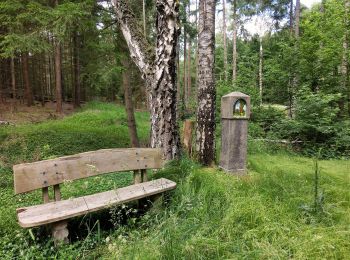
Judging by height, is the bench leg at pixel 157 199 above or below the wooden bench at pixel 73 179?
below

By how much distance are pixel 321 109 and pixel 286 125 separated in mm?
1195

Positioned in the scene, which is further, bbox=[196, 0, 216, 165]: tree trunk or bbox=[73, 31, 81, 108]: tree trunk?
bbox=[73, 31, 81, 108]: tree trunk

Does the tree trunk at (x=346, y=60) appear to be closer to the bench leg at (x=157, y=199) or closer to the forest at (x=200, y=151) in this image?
the forest at (x=200, y=151)

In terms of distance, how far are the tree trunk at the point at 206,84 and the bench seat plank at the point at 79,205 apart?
1622mm

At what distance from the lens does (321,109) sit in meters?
9.05

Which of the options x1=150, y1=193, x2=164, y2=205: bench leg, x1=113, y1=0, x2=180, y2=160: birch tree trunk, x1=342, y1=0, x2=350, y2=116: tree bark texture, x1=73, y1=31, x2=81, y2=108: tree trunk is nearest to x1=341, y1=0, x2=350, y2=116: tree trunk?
x1=342, y1=0, x2=350, y2=116: tree bark texture

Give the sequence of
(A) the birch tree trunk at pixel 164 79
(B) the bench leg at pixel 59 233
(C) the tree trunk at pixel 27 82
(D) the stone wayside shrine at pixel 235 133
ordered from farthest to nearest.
→ (C) the tree trunk at pixel 27 82 < (D) the stone wayside shrine at pixel 235 133 < (A) the birch tree trunk at pixel 164 79 < (B) the bench leg at pixel 59 233

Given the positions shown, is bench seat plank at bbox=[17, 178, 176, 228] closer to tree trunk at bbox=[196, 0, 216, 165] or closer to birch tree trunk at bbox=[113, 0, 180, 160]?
birch tree trunk at bbox=[113, 0, 180, 160]

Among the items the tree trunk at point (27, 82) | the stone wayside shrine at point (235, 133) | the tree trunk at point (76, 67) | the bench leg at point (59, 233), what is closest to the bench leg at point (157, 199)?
the bench leg at point (59, 233)

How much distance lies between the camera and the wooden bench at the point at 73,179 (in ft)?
9.06

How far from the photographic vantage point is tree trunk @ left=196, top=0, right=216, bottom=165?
5086 mm

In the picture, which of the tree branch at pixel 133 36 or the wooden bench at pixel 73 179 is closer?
the wooden bench at pixel 73 179

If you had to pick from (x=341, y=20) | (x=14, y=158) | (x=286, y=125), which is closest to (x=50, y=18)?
(x=14, y=158)

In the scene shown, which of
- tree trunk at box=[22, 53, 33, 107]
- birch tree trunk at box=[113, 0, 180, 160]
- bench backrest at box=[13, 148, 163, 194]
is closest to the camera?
bench backrest at box=[13, 148, 163, 194]
